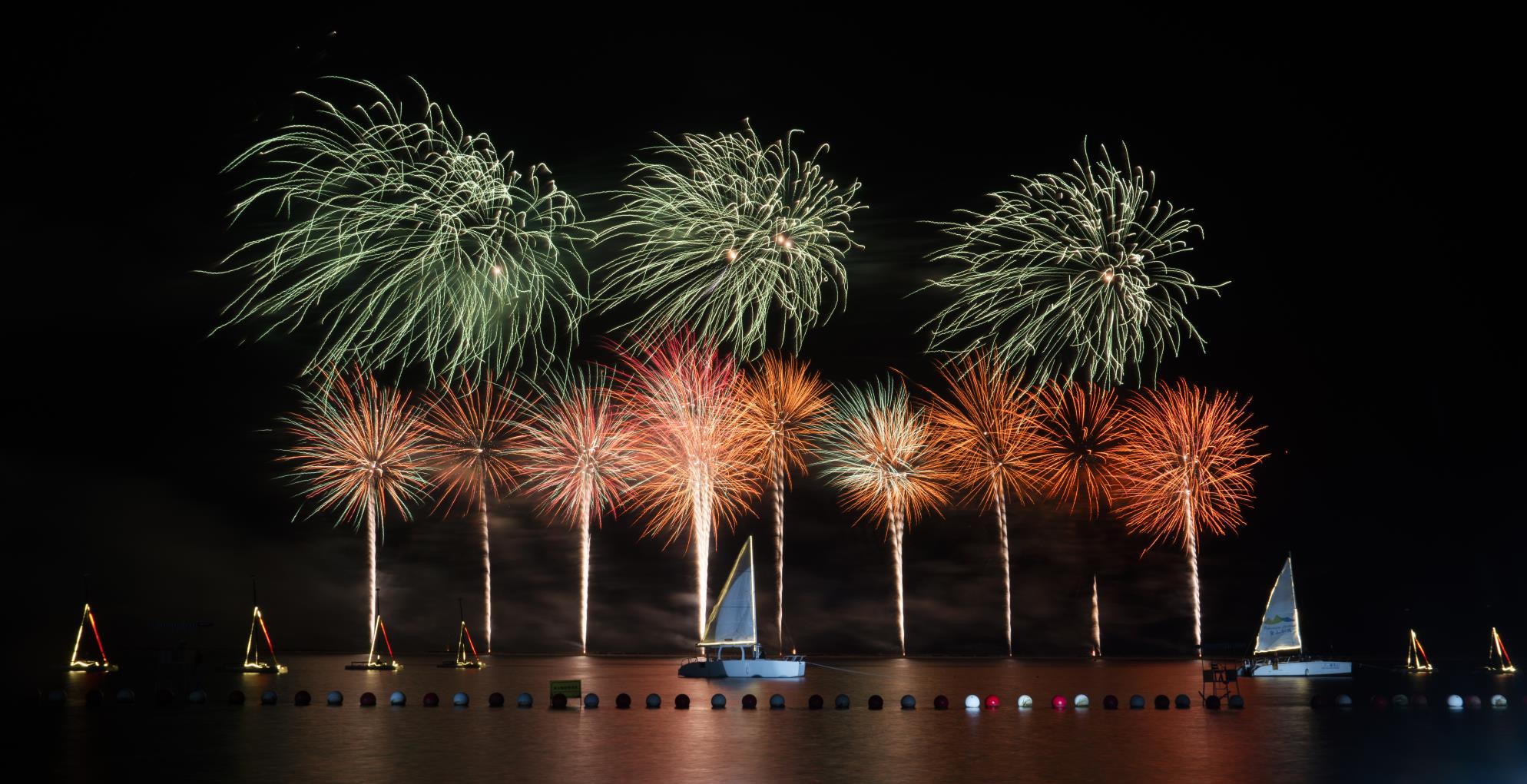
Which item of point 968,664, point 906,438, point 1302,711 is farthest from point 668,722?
point 968,664

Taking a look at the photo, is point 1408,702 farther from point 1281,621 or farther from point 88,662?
point 88,662

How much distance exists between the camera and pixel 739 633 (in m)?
66.8

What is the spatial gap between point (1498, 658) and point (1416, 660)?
5.51 metres

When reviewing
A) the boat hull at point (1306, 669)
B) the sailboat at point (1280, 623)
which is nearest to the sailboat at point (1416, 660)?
the boat hull at point (1306, 669)

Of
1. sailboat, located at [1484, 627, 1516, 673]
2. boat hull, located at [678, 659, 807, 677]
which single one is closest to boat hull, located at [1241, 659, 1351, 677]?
sailboat, located at [1484, 627, 1516, 673]

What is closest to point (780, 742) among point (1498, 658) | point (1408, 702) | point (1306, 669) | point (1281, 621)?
point (1408, 702)

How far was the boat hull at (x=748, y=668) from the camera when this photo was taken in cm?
6869

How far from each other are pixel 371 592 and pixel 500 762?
69.9 meters

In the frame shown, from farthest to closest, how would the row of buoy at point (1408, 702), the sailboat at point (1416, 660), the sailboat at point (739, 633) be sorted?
the sailboat at point (1416, 660)
the sailboat at point (739, 633)
the row of buoy at point (1408, 702)

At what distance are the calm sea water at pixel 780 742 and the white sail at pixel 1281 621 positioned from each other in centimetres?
1286

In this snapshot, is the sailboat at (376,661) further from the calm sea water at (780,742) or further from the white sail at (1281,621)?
the white sail at (1281,621)

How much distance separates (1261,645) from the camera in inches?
2803

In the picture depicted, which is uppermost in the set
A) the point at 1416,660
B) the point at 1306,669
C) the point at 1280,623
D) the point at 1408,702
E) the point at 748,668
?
the point at 1280,623

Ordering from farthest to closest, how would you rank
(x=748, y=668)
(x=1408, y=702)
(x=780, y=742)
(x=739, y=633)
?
(x=748, y=668) < (x=739, y=633) < (x=1408, y=702) < (x=780, y=742)
